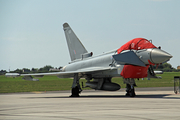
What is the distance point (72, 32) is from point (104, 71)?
7.28 metres

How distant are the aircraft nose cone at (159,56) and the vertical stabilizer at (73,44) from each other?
9.33 meters

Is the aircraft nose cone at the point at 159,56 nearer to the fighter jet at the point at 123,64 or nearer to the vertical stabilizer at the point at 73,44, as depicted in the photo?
the fighter jet at the point at 123,64

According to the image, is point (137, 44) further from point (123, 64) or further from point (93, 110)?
point (93, 110)

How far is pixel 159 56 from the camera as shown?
1789 cm

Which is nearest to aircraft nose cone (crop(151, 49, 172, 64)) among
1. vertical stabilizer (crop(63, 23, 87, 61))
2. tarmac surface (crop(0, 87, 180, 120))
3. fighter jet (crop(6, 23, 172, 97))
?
fighter jet (crop(6, 23, 172, 97))

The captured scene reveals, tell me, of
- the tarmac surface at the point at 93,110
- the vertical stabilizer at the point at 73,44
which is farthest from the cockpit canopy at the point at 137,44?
the vertical stabilizer at the point at 73,44

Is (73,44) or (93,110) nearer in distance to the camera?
(93,110)

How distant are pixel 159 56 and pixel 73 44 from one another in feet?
36.2

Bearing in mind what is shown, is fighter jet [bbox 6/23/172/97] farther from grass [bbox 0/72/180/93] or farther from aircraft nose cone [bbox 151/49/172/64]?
grass [bbox 0/72/180/93]

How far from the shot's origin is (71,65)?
25672 millimetres

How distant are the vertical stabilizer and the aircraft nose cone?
9.33m

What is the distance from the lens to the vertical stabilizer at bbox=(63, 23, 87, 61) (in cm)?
2661

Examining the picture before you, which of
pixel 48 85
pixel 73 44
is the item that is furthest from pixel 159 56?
pixel 48 85

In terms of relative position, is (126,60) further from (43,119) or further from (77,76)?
(43,119)
